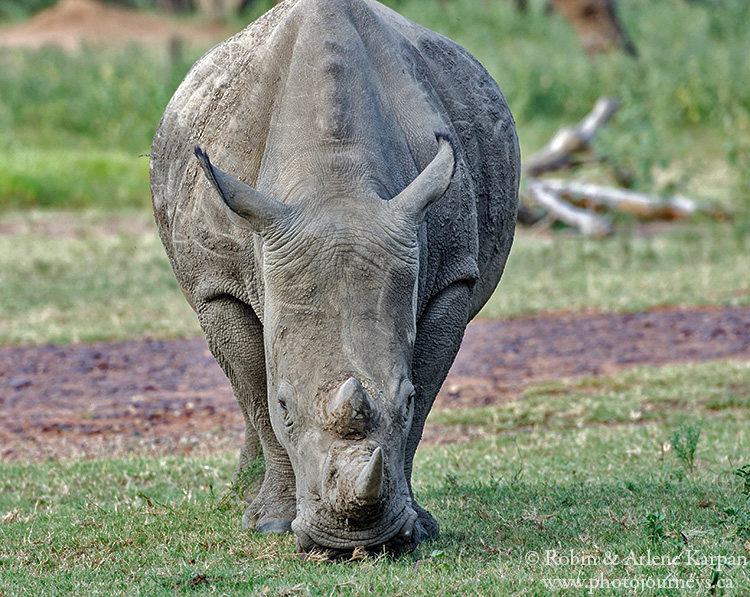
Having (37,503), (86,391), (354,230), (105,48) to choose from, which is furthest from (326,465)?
(105,48)

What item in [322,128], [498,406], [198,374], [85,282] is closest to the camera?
[322,128]

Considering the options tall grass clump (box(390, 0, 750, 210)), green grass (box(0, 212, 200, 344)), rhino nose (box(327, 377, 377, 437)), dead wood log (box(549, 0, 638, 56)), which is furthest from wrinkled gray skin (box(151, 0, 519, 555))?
dead wood log (box(549, 0, 638, 56))

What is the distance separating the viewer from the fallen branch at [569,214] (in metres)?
14.9

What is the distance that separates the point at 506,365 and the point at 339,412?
587cm

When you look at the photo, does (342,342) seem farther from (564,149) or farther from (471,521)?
(564,149)

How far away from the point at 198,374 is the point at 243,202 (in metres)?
5.55

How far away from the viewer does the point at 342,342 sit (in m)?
3.97

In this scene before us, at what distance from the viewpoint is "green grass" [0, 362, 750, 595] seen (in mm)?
4242

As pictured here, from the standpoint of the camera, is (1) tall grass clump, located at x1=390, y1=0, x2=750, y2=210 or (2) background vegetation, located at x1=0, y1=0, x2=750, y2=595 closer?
(2) background vegetation, located at x1=0, y1=0, x2=750, y2=595

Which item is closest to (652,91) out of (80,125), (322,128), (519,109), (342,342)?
(519,109)

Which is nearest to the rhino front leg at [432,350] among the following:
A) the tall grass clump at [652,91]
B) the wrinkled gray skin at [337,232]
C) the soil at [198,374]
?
the wrinkled gray skin at [337,232]

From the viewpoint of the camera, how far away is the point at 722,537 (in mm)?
4648

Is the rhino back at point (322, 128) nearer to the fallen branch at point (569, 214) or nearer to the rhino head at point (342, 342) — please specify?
the rhino head at point (342, 342)

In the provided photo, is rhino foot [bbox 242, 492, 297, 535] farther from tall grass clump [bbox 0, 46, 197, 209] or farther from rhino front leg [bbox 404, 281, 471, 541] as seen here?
tall grass clump [bbox 0, 46, 197, 209]
